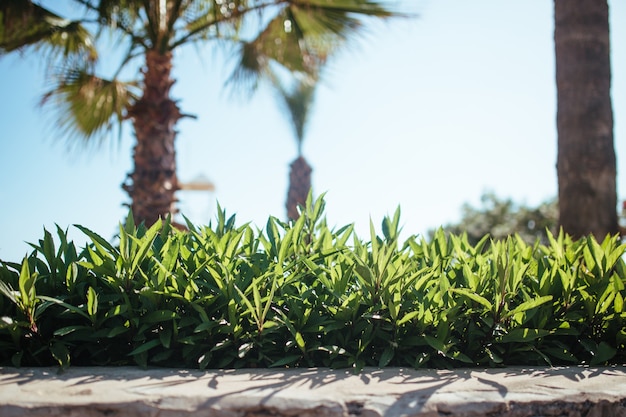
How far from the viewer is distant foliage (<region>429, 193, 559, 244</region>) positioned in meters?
22.1

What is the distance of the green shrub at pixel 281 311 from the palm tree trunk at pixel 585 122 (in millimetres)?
1770

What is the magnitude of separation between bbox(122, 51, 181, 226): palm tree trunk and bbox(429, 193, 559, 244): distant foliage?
15941 millimetres

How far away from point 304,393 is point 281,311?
24.8 inches

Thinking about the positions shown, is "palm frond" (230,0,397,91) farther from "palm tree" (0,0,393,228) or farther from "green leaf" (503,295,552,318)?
"green leaf" (503,295,552,318)

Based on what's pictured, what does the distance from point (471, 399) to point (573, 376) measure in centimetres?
64

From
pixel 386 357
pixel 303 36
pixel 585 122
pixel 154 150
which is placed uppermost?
pixel 303 36

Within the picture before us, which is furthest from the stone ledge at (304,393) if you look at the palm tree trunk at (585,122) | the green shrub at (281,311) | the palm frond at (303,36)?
the palm frond at (303,36)

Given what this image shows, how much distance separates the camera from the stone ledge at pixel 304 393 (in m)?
1.69

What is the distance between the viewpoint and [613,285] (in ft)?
8.61

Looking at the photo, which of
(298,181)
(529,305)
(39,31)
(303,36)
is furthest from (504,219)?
(529,305)

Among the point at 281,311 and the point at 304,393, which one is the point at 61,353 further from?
the point at 304,393

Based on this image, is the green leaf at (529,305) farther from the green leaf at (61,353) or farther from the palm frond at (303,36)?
A: the palm frond at (303,36)

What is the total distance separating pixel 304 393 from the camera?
1.76 metres

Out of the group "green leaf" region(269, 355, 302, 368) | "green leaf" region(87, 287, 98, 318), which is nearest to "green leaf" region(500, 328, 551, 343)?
"green leaf" region(269, 355, 302, 368)
